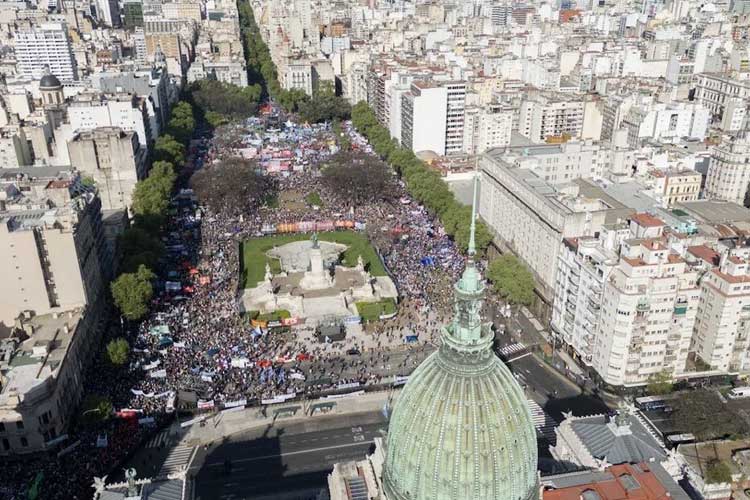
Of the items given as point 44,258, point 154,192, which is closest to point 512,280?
point 44,258

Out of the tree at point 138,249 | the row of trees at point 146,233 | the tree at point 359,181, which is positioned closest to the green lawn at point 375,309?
the row of trees at point 146,233

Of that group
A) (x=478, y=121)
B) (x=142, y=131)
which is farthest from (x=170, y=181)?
(x=478, y=121)

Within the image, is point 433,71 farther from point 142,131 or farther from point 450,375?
point 450,375

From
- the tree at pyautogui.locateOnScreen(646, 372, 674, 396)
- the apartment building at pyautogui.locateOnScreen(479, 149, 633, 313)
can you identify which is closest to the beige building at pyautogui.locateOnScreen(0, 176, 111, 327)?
the apartment building at pyautogui.locateOnScreen(479, 149, 633, 313)

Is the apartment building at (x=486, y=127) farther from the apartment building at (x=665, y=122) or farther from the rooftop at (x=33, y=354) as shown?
the rooftop at (x=33, y=354)

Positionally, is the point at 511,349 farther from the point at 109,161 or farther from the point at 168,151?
the point at 168,151

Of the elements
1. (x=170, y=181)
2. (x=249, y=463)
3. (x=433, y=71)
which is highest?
(x=433, y=71)

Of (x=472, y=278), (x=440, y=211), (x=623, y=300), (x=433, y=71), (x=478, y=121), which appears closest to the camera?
(x=472, y=278)
